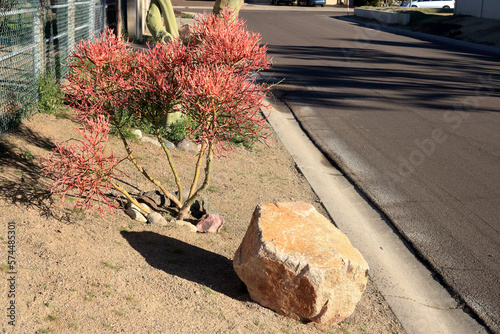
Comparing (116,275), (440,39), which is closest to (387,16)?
(440,39)

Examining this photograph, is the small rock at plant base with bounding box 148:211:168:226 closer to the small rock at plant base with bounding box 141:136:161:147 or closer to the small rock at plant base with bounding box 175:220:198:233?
the small rock at plant base with bounding box 175:220:198:233

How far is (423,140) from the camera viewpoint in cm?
909

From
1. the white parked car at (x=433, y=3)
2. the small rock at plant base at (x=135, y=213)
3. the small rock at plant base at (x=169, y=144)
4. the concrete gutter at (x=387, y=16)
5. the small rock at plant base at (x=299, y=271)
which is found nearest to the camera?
the small rock at plant base at (x=299, y=271)

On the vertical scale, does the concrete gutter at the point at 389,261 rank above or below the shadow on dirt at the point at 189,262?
below

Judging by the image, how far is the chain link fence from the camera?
6.25 m

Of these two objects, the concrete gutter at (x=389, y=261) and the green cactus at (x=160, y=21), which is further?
the green cactus at (x=160, y=21)

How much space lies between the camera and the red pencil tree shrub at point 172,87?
4.39 metres

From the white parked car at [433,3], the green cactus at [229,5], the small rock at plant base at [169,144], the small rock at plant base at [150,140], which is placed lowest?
the small rock at plant base at [169,144]

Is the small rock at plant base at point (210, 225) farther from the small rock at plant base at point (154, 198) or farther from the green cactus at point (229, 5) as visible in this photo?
the green cactus at point (229, 5)

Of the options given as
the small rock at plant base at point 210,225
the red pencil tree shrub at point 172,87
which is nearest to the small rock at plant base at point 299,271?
the red pencil tree shrub at point 172,87

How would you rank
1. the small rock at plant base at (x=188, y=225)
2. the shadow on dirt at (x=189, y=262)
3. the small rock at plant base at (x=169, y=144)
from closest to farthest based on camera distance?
the shadow on dirt at (x=189, y=262), the small rock at plant base at (x=188, y=225), the small rock at plant base at (x=169, y=144)

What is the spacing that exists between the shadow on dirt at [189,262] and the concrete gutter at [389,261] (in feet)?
4.24

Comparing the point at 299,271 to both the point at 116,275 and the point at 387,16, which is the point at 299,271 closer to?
the point at 116,275

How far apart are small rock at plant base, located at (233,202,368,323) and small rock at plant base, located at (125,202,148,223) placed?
1.39 m
